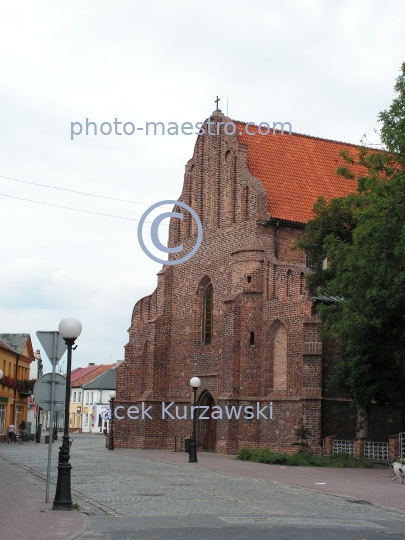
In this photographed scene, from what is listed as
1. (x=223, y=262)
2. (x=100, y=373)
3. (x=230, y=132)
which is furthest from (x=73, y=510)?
(x=100, y=373)

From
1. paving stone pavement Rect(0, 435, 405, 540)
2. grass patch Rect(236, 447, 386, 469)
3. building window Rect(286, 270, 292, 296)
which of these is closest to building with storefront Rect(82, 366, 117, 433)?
building window Rect(286, 270, 292, 296)

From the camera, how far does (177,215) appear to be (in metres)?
42.2

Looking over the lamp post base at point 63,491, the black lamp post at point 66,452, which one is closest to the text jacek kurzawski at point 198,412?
the black lamp post at point 66,452

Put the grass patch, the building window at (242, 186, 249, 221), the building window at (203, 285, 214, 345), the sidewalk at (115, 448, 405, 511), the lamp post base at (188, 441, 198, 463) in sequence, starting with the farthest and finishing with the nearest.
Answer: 1. the building window at (203, 285, 214, 345)
2. the building window at (242, 186, 249, 221)
3. the lamp post base at (188, 441, 198, 463)
4. the grass patch
5. the sidewalk at (115, 448, 405, 511)

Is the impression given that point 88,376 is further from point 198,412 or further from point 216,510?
point 216,510

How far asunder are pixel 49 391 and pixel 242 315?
68.5ft

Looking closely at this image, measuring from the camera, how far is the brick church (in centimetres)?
3334

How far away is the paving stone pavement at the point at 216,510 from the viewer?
38.1 feet

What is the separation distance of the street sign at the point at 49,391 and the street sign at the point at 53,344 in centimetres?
55

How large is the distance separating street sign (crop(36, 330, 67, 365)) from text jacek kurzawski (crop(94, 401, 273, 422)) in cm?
1791

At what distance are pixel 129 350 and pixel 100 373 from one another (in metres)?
64.1

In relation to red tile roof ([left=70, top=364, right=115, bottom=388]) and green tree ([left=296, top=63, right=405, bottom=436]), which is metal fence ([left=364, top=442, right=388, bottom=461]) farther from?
red tile roof ([left=70, top=364, right=115, bottom=388])

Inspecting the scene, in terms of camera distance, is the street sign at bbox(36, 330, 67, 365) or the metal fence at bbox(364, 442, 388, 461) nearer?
the street sign at bbox(36, 330, 67, 365)

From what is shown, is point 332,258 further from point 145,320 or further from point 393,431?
point 145,320
